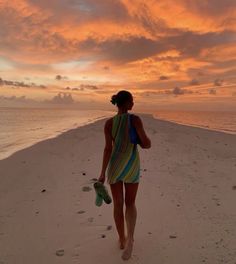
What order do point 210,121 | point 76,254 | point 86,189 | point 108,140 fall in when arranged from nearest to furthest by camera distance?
1. point 108,140
2. point 76,254
3. point 86,189
4. point 210,121

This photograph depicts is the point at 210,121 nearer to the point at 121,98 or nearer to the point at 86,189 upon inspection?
the point at 86,189

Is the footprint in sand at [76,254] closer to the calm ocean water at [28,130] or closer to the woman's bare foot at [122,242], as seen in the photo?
the woman's bare foot at [122,242]

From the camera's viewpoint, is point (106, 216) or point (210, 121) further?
point (210, 121)

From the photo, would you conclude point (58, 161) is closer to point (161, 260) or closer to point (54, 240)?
point (54, 240)

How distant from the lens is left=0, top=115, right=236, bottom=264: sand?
475 cm

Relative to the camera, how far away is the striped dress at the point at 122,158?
4.28 m

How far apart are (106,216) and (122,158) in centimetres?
215

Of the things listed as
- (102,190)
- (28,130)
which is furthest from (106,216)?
(28,130)

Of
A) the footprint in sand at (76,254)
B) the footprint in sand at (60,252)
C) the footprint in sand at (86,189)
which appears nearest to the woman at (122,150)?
the footprint in sand at (76,254)

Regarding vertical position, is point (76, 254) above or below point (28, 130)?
above

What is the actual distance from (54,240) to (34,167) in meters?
5.57

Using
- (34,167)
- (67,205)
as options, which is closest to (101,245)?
(67,205)

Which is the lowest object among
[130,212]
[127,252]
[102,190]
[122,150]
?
[127,252]

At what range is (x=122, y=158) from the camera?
436cm
